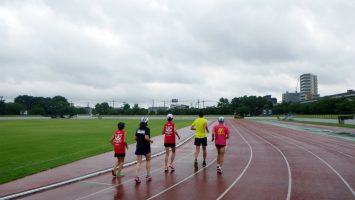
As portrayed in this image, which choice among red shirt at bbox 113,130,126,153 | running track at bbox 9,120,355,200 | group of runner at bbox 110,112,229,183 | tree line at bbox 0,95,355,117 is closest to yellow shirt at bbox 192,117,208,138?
group of runner at bbox 110,112,229,183

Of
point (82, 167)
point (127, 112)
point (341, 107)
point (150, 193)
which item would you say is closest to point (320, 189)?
point (150, 193)

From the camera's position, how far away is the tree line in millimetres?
96125

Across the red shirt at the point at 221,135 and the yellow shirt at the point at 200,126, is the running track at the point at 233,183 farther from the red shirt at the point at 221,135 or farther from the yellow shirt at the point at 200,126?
the yellow shirt at the point at 200,126

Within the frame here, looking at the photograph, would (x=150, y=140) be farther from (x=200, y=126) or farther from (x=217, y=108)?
(x=217, y=108)

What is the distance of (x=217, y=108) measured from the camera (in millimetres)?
132500

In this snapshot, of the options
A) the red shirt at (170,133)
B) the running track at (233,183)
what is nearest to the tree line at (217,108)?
the running track at (233,183)

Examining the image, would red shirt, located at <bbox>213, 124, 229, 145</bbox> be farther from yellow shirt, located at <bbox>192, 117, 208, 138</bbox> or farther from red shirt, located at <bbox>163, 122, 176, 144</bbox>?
red shirt, located at <bbox>163, 122, 176, 144</bbox>

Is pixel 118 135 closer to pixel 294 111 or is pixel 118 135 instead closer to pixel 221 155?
pixel 221 155

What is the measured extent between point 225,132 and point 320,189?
364 centimetres

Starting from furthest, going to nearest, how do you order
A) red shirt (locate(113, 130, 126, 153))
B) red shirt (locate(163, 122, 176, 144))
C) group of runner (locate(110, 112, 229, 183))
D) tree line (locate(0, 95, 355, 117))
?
tree line (locate(0, 95, 355, 117)) → red shirt (locate(163, 122, 176, 144)) → red shirt (locate(113, 130, 126, 153)) → group of runner (locate(110, 112, 229, 183))

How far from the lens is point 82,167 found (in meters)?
13.0

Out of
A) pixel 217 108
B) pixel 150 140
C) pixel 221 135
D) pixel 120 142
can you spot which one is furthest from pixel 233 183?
pixel 217 108

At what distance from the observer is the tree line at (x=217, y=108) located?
315 ft

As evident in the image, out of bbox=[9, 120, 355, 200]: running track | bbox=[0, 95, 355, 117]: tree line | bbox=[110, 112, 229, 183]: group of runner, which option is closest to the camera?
bbox=[9, 120, 355, 200]: running track
